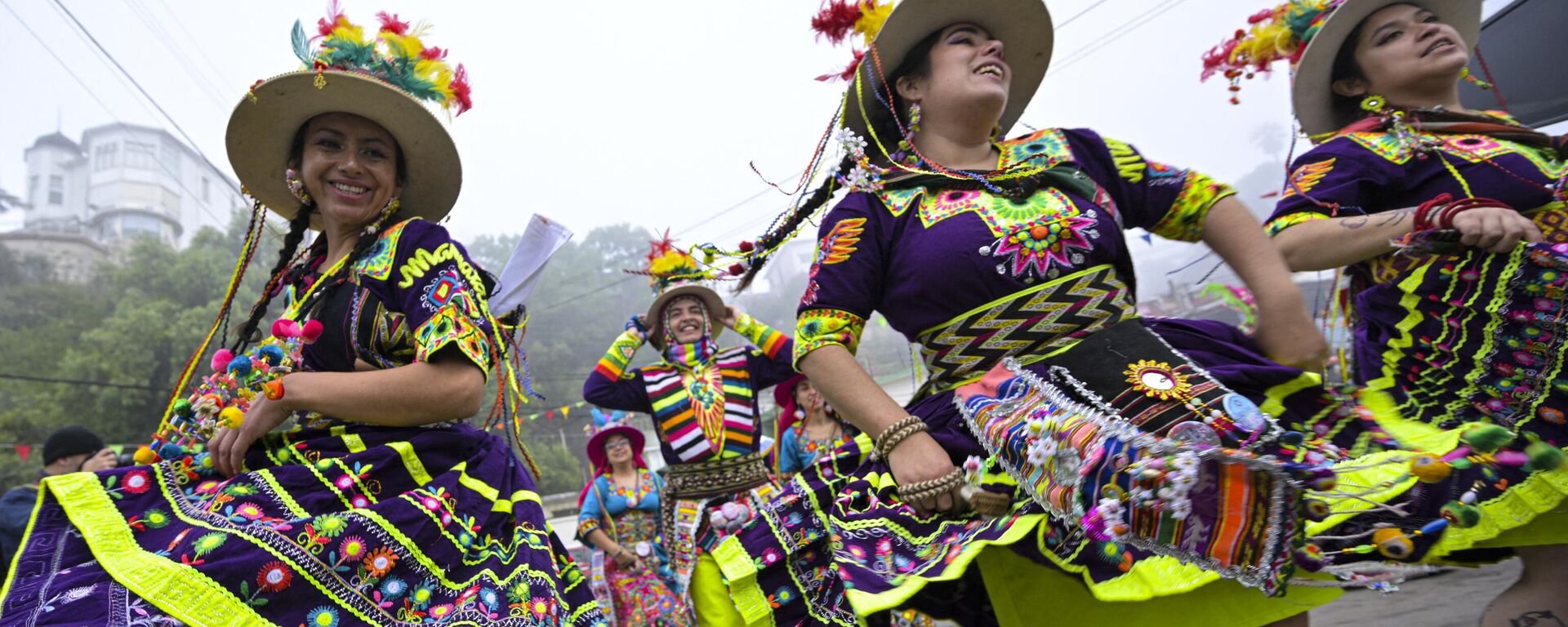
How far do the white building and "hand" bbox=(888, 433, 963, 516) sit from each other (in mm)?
56425

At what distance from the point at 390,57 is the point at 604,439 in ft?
14.3

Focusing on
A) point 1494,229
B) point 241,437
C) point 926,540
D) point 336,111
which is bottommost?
point 926,540

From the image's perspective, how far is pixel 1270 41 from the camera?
3.33 meters

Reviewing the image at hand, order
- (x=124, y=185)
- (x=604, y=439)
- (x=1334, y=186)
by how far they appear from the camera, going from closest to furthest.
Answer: (x=1334, y=186), (x=604, y=439), (x=124, y=185)

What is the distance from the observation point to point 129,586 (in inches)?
65.2

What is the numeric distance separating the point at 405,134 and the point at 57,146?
232ft

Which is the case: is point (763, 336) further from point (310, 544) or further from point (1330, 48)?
point (310, 544)

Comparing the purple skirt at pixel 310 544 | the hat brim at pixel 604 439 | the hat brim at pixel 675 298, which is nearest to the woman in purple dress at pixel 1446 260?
A: the purple skirt at pixel 310 544

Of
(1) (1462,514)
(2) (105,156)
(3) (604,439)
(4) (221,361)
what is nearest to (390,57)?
(4) (221,361)

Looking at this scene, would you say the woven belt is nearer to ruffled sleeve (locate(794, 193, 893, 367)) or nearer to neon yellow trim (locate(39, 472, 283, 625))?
ruffled sleeve (locate(794, 193, 893, 367))

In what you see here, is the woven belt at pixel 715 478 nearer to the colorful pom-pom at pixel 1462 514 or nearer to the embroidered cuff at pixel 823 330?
the embroidered cuff at pixel 823 330

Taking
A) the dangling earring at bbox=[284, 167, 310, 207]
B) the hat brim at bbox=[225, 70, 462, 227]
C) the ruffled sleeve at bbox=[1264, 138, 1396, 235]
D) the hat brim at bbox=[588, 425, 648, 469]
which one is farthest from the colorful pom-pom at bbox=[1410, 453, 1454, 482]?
the hat brim at bbox=[588, 425, 648, 469]

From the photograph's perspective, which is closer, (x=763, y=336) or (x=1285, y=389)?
(x=1285, y=389)

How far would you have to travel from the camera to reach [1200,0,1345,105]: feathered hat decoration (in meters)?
3.16
